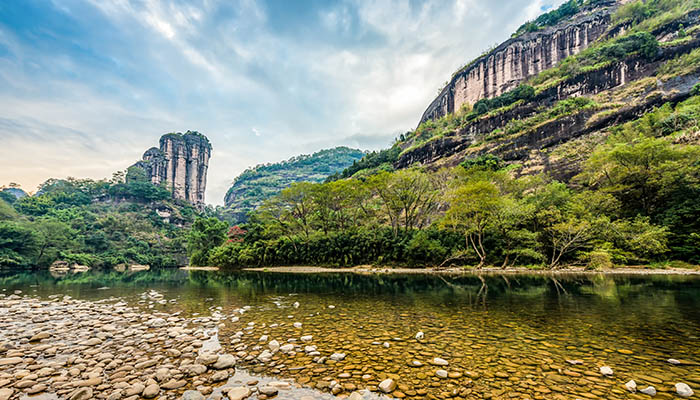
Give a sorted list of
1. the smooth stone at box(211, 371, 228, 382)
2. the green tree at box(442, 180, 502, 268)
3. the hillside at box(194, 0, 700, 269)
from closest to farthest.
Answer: the smooth stone at box(211, 371, 228, 382) < the hillside at box(194, 0, 700, 269) < the green tree at box(442, 180, 502, 268)

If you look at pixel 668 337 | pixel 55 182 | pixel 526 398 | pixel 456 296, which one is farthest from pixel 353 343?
pixel 55 182

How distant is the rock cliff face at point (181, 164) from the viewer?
394 ft

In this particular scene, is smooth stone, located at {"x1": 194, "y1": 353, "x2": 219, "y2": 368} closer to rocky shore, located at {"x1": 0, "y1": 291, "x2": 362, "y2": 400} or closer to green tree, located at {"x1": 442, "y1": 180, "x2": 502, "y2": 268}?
rocky shore, located at {"x1": 0, "y1": 291, "x2": 362, "y2": 400}

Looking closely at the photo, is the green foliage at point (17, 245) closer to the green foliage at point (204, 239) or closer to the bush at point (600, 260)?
the green foliage at point (204, 239)

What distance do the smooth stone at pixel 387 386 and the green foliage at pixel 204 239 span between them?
57160 mm

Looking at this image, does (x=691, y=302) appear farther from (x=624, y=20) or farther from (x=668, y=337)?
(x=624, y=20)

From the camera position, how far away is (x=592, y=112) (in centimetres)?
4322

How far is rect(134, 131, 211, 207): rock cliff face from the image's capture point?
120062mm

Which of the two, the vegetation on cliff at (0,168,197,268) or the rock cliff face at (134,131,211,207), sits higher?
the rock cliff face at (134,131,211,207)

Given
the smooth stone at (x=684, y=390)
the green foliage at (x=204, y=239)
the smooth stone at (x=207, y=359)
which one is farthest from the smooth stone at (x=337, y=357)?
A: the green foliage at (x=204, y=239)

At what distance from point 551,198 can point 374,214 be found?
21998mm

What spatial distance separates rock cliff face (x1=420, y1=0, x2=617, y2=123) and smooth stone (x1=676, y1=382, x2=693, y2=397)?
84.3m

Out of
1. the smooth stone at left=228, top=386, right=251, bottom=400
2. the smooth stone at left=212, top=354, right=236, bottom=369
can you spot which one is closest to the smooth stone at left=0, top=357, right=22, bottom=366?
the smooth stone at left=212, top=354, right=236, bottom=369

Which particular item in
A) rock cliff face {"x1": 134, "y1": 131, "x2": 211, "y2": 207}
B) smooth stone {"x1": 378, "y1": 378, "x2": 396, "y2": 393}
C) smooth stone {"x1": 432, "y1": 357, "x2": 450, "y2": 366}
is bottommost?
smooth stone {"x1": 432, "y1": 357, "x2": 450, "y2": 366}
